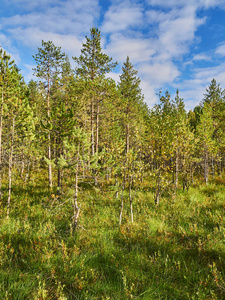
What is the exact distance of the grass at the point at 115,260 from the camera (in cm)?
327

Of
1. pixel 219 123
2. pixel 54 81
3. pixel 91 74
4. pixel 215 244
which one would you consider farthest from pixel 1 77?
pixel 219 123

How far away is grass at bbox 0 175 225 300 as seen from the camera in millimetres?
3268

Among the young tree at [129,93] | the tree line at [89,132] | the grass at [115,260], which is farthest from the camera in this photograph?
the young tree at [129,93]

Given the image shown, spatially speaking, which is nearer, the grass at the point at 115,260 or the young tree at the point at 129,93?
the grass at the point at 115,260

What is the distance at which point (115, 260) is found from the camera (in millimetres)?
4301

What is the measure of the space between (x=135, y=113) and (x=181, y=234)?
44.1 feet

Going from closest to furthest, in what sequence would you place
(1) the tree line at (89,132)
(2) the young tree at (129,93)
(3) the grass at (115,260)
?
(3) the grass at (115,260) < (1) the tree line at (89,132) < (2) the young tree at (129,93)

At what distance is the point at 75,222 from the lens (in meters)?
5.81

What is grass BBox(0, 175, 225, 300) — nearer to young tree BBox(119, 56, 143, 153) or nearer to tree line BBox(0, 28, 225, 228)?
tree line BBox(0, 28, 225, 228)

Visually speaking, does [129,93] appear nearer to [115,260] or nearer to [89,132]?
[89,132]

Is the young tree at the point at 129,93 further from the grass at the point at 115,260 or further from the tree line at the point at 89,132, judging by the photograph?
the grass at the point at 115,260

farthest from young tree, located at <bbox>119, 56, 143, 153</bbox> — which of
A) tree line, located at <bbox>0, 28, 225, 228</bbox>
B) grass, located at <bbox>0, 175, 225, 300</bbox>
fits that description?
grass, located at <bbox>0, 175, 225, 300</bbox>

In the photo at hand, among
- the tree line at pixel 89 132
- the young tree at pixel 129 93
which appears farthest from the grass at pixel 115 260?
the young tree at pixel 129 93

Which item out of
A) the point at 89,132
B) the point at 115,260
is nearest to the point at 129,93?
the point at 89,132
